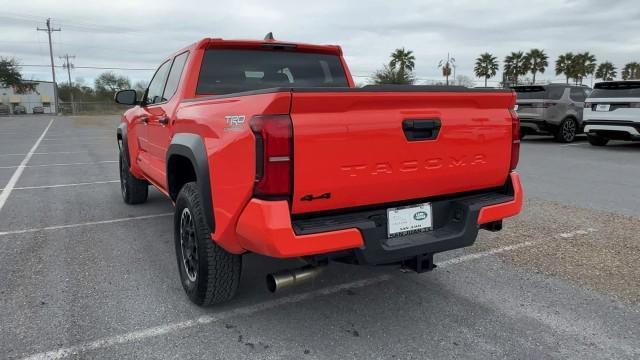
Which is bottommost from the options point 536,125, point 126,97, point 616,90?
point 536,125

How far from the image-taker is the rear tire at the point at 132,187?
614 cm

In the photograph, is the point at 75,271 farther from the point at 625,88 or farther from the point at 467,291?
the point at 625,88

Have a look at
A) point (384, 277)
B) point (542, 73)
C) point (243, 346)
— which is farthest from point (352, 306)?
point (542, 73)

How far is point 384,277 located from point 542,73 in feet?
255

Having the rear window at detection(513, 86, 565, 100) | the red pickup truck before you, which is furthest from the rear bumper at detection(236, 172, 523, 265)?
the rear window at detection(513, 86, 565, 100)

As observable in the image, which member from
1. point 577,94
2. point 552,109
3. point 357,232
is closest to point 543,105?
point 552,109

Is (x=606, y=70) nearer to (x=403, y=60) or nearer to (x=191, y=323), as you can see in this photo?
(x=403, y=60)

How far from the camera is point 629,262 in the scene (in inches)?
157

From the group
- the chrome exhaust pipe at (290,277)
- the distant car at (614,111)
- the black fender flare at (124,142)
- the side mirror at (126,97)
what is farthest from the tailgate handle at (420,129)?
the distant car at (614,111)

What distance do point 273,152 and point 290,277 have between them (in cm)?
77

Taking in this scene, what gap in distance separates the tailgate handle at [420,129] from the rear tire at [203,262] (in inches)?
51.4

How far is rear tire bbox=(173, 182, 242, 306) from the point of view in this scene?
295 cm

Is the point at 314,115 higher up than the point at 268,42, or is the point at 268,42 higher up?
the point at 268,42

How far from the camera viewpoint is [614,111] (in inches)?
458
